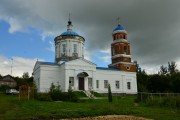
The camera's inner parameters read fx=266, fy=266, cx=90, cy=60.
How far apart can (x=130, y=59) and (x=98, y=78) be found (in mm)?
8381

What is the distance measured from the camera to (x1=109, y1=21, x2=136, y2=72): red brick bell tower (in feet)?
161

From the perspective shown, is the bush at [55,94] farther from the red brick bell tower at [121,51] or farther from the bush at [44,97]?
the red brick bell tower at [121,51]

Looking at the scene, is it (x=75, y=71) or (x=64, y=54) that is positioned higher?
(x=64, y=54)

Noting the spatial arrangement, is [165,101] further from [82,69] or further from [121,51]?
[121,51]

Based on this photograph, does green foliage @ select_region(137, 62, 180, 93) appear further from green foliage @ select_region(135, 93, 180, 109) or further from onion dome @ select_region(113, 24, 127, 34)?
green foliage @ select_region(135, 93, 180, 109)

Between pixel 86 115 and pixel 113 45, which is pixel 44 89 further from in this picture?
pixel 86 115

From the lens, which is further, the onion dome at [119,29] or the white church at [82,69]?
the onion dome at [119,29]

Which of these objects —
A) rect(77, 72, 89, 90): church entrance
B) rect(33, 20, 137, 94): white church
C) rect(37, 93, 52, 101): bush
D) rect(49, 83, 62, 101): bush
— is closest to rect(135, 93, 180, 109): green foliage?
rect(49, 83, 62, 101): bush

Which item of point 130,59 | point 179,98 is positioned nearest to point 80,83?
point 130,59

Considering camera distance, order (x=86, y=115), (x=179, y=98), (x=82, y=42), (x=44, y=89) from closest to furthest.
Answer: (x=86, y=115)
(x=179, y=98)
(x=44, y=89)
(x=82, y=42)

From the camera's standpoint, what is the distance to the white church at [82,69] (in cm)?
4128

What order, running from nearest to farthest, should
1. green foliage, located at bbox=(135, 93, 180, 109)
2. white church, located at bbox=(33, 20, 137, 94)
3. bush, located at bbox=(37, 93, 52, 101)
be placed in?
green foliage, located at bbox=(135, 93, 180, 109)
bush, located at bbox=(37, 93, 52, 101)
white church, located at bbox=(33, 20, 137, 94)

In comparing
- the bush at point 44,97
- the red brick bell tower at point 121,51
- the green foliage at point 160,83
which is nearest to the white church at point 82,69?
the red brick bell tower at point 121,51

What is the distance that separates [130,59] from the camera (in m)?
50.2
